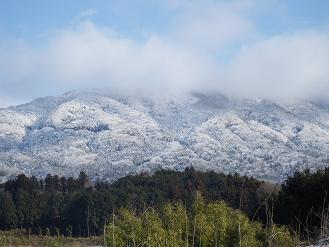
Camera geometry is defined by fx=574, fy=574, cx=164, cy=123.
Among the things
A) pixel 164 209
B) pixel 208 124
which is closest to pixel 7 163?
pixel 208 124

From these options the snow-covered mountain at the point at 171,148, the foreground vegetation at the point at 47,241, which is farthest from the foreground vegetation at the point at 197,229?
the snow-covered mountain at the point at 171,148

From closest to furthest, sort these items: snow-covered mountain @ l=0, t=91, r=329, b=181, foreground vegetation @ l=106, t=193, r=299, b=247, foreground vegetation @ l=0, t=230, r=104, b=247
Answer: foreground vegetation @ l=106, t=193, r=299, b=247 < foreground vegetation @ l=0, t=230, r=104, b=247 < snow-covered mountain @ l=0, t=91, r=329, b=181

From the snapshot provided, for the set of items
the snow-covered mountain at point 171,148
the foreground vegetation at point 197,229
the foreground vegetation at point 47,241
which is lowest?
the foreground vegetation at point 47,241

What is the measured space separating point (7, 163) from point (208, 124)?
70546 mm

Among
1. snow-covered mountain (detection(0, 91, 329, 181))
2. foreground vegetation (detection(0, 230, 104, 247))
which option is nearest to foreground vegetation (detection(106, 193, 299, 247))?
foreground vegetation (detection(0, 230, 104, 247))

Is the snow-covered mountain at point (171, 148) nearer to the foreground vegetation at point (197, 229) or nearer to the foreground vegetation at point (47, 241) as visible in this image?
the foreground vegetation at point (47, 241)

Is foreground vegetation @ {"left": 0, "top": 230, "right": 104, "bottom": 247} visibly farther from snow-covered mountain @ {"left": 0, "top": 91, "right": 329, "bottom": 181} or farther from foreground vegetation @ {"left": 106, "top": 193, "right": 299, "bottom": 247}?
snow-covered mountain @ {"left": 0, "top": 91, "right": 329, "bottom": 181}

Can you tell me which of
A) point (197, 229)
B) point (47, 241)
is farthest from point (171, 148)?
point (197, 229)

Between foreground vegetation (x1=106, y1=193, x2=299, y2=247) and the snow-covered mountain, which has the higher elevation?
the snow-covered mountain

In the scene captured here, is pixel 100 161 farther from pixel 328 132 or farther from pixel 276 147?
pixel 328 132

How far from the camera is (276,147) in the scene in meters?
174

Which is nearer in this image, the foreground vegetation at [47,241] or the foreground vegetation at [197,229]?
the foreground vegetation at [197,229]


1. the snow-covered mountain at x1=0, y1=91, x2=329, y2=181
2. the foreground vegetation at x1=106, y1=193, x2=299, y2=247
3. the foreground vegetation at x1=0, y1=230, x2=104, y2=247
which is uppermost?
the snow-covered mountain at x1=0, y1=91, x2=329, y2=181

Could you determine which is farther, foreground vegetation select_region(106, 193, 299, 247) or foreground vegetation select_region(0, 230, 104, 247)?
foreground vegetation select_region(0, 230, 104, 247)
